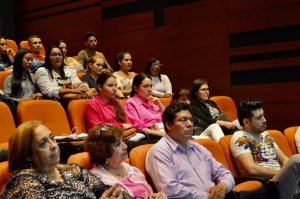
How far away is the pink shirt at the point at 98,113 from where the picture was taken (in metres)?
3.46

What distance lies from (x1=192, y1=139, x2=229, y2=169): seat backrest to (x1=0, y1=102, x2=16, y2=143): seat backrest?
1286 mm

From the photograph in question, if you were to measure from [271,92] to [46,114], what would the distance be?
8.94 ft

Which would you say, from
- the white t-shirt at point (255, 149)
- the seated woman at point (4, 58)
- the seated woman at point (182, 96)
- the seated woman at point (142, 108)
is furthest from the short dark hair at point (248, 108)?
the seated woman at point (4, 58)

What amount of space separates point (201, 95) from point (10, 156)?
2.80m

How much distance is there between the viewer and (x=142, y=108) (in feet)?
12.9

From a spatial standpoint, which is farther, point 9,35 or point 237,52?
point 9,35

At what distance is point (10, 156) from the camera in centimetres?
197

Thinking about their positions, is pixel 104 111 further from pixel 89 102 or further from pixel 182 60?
pixel 182 60

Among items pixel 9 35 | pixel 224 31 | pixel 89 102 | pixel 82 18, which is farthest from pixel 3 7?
pixel 89 102

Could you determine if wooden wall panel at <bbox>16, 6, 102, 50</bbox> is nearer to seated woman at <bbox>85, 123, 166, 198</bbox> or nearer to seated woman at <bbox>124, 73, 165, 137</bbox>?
seated woman at <bbox>124, 73, 165, 137</bbox>

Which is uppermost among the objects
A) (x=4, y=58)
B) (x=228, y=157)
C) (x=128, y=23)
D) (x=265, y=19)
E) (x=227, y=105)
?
(x=128, y=23)

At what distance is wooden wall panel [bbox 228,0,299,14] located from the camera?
4883 mm

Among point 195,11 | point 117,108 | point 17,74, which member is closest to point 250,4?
point 195,11

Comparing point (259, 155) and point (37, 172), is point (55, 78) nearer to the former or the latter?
point (259, 155)
